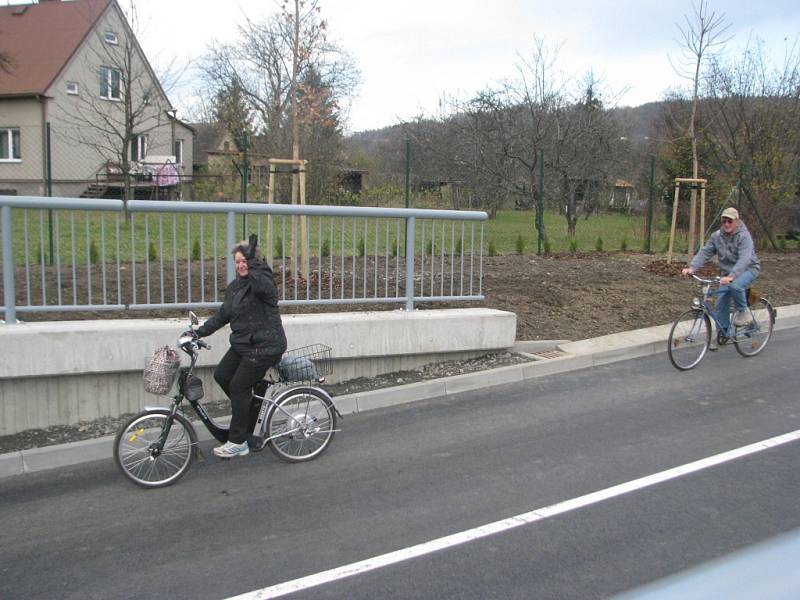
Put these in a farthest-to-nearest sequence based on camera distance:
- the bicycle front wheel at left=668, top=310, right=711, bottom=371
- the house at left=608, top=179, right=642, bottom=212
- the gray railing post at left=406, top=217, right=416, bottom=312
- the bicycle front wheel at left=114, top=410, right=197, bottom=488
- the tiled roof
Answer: the tiled roof
the house at left=608, top=179, right=642, bottom=212
the bicycle front wheel at left=668, top=310, right=711, bottom=371
the gray railing post at left=406, top=217, right=416, bottom=312
the bicycle front wheel at left=114, top=410, right=197, bottom=488

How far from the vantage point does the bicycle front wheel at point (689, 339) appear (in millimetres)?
8547

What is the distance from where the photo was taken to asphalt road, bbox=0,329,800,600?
409 cm

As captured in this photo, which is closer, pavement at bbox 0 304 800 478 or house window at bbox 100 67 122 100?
pavement at bbox 0 304 800 478

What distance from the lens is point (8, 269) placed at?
265 inches

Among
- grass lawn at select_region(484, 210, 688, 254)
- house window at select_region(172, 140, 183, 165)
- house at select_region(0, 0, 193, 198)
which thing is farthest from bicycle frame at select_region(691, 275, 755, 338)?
house window at select_region(172, 140, 183, 165)

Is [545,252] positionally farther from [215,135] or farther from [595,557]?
[215,135]

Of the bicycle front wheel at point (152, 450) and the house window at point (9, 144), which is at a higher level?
the house window at point (9, 144)

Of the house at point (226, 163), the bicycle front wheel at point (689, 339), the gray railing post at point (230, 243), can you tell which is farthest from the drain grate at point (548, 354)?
the house at point (226, 163)

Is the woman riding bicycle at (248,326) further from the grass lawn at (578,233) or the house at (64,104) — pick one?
the house at (64,104)

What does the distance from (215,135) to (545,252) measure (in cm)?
3899

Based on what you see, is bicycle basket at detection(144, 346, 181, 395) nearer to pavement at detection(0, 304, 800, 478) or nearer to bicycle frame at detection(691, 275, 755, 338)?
pavement at detection(0, 304, 800, 478)

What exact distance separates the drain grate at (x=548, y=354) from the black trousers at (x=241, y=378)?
384 cm

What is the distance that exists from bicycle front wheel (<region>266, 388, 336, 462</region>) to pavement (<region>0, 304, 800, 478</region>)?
1.00 metres

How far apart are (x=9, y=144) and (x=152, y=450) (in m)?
29.2
